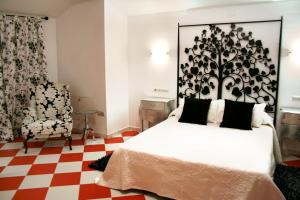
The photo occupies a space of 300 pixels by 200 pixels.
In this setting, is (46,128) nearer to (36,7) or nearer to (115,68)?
(115,68)

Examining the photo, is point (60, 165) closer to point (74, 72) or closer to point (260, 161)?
point (74, 72)

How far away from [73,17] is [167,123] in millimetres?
2652

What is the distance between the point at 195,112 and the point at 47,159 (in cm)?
227

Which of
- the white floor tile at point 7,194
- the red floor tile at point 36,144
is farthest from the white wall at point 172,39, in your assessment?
the white floor tile at point 7,194

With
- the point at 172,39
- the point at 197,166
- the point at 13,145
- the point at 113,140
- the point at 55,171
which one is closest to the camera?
the point at 197,166

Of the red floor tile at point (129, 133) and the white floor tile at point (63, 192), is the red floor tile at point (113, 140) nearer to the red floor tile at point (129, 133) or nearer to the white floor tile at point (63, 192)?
the red floor tile at point (129, 133)

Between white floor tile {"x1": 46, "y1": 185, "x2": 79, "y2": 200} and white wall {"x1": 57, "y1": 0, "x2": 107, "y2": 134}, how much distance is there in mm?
1773

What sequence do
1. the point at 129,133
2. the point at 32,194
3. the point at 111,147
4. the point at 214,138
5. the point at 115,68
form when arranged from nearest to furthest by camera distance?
the point at 32,194
the point at 214,138
the point at 111,147
the point at 115,68
the point at 129,133

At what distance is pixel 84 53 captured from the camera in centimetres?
448

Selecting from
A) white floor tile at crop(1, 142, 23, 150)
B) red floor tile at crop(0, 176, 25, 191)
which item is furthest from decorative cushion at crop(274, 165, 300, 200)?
white floor tile at crop(1, 142, 23, 150)

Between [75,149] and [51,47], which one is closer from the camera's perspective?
[75,149]

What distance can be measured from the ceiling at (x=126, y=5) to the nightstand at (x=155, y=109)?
1.61m

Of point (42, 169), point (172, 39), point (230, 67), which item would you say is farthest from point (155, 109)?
point (42, 169)

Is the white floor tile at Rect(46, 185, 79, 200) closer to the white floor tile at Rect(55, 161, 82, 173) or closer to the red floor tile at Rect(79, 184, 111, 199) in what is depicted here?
the red floor tile at Rect(79, 184, 111, 199)
